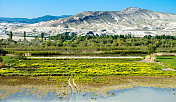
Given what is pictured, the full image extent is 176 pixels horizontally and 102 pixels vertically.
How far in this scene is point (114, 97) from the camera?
21.2m

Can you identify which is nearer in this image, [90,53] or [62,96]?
[62,96]

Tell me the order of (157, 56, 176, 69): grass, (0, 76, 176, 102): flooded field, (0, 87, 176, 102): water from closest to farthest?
1. (0, 87, 176, 102): water
2. (0, 76, 176, 102): flooded field
3. (157, 56, 176, 69): grass

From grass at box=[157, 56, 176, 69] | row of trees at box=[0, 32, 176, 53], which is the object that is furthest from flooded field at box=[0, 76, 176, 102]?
row of trees at box=[0, 32, 176, 53]

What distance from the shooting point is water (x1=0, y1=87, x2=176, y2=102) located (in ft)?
66.4

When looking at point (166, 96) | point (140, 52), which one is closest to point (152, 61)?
point (140, 52)

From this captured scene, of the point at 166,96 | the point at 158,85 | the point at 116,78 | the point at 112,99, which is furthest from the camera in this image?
the point at 116,78

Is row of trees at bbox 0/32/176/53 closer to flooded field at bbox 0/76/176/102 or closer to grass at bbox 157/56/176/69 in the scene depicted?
grass at bbox 157/56/176/69

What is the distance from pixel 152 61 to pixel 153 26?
15083cm

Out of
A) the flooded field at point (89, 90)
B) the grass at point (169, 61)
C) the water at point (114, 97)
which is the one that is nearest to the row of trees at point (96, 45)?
the grass at point (169, 61)

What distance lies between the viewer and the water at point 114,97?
20.2 m

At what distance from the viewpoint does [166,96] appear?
22.2 meters

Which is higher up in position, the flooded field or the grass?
the grass

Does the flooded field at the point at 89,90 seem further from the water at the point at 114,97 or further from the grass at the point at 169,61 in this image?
the grass at the point at 169,61

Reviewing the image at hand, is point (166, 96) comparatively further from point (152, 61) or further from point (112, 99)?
point (152, 61)
